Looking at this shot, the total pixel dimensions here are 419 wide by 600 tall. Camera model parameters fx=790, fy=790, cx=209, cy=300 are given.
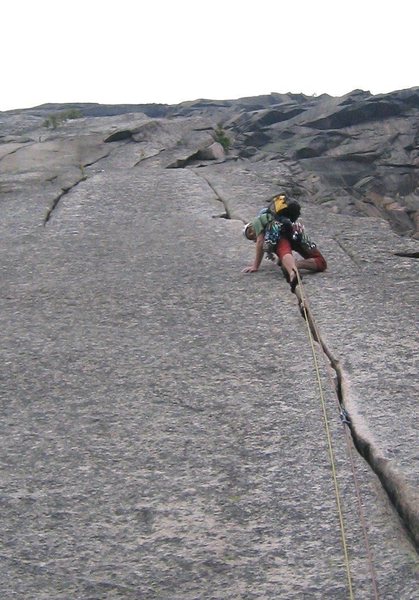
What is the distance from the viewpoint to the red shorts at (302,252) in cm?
938

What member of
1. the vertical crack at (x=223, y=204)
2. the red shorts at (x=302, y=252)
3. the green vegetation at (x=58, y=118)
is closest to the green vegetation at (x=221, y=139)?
the green vegetation at (x=58, y=118)

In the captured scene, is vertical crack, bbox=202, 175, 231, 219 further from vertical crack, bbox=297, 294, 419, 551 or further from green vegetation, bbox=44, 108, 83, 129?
green vegetation, bbox=44, 108, 83, 129

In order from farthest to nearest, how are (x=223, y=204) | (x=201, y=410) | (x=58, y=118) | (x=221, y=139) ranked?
(x=58, y=118)
(x=221, y=139)
(x=223, y=204)
(x=201, y=410)

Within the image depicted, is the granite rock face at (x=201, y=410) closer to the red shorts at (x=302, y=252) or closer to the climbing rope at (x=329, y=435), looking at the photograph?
the climbing rope at (x=329, y=435)

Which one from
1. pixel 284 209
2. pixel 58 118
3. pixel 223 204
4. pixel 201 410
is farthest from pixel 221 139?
pixel 201 410

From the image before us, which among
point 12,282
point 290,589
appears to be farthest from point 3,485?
point 12,282

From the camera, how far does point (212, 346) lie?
7.41 meters

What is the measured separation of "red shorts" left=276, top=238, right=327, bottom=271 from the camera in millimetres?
9381

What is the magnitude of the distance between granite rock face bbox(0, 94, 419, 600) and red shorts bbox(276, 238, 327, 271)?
229mm

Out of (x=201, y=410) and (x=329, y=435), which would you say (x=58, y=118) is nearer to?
(x=201, y=410)

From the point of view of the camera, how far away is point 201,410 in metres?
6.19

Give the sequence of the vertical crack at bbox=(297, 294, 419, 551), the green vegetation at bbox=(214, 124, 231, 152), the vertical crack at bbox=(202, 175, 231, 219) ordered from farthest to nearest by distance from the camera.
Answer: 1. the green vegetation at bbox=(214, 124, 231, 152)
2. the vertical crack at bbox=(202, 175, 231, 219)
3. the vertical crack at bbox=(297, 294, 419, 551)

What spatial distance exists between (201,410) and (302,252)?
384cm

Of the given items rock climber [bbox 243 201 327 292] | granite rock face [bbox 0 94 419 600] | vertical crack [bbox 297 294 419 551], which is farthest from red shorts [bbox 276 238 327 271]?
vertical crack [bbox 297 294 419 551]
